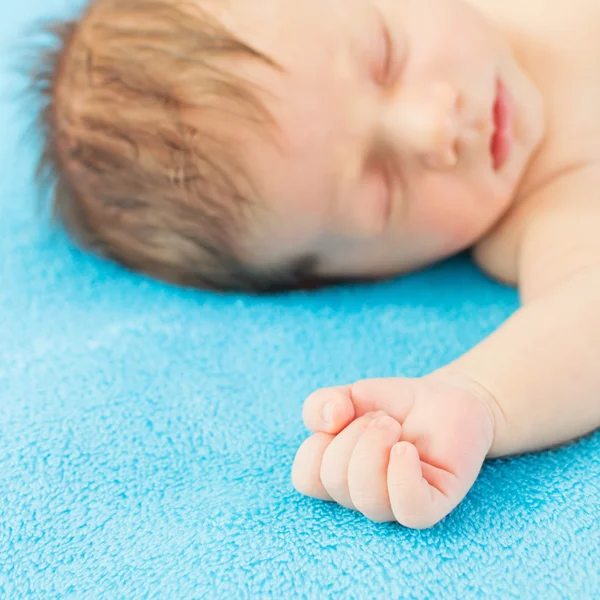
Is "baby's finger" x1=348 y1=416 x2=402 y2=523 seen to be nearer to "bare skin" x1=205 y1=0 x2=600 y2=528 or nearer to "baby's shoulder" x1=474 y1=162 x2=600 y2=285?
"bare skin" x1=205 y1=0 x2=600 y2=528

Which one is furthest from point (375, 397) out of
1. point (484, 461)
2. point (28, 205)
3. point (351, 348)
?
point (28, 205)

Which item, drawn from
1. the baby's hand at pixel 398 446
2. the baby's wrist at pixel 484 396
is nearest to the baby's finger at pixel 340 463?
the baby's hand at pixel 398 446

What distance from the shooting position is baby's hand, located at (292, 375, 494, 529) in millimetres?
607

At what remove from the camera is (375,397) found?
69 cm

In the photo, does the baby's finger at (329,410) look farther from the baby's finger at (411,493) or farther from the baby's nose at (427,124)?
the baby's nose at (427,124)

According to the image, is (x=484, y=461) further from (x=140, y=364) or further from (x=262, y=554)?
(x=140, y=364)

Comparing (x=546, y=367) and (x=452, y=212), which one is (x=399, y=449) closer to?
(x=546, y=367)

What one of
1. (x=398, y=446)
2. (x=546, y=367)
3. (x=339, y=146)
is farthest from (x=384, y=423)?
(x=339, y=146)

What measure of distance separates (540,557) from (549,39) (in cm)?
81

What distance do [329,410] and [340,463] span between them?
0.18ft

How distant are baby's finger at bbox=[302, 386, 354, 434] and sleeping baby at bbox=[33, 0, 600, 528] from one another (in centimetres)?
11

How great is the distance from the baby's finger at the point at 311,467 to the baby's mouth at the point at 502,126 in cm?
53

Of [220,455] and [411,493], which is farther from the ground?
[411,493]

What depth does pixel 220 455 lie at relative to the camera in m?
0.78
